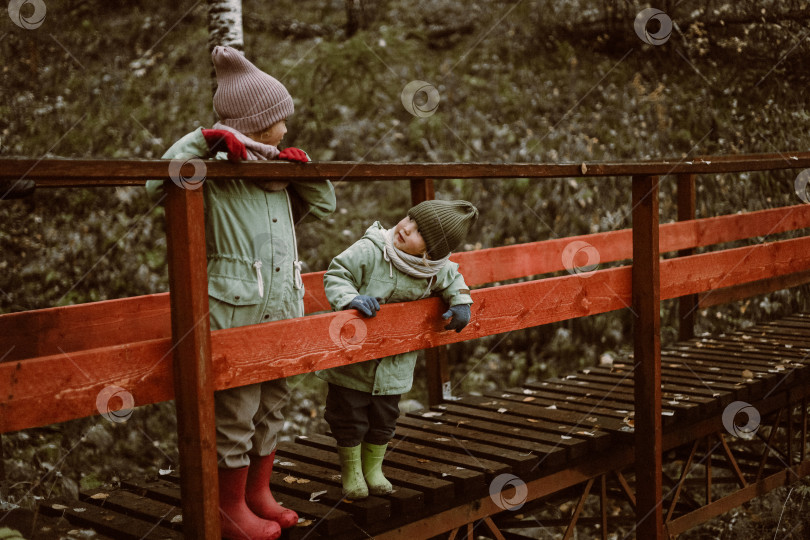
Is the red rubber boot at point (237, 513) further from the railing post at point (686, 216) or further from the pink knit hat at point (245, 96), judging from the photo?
the railing post at point (686, 216)

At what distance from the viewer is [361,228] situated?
10.1 m

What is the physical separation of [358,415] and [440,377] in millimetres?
2074

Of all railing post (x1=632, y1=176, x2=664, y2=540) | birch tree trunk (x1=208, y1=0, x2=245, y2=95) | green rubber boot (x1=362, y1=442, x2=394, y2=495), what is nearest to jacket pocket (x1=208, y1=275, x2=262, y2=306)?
green rubber boot (x1=362, y1=442, x2=394, y2=495)

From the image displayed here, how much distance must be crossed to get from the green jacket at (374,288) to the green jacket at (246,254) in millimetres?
235

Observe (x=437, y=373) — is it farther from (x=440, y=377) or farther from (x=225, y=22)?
(x=225, y=22)

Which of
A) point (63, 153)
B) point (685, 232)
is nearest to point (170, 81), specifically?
point (63, 153)

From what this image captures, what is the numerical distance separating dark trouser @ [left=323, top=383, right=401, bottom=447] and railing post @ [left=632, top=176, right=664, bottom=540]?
1559 millimetres

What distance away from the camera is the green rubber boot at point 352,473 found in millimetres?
3441

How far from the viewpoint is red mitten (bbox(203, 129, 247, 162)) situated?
267cm

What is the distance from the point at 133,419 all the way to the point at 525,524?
4.62m

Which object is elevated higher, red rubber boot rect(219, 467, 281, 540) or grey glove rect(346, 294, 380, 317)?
grey glove rect(346, 294, 380, 317)

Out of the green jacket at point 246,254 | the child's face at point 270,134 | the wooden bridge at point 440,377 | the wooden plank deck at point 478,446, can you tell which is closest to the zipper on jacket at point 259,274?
the green jacket at point 246,254

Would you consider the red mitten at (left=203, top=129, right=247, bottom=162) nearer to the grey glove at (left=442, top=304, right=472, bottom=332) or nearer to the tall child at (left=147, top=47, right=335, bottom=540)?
the tall child at (left=147, top=47, right=335, bottom=540)

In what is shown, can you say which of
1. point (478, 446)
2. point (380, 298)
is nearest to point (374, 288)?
point (380, 298)
